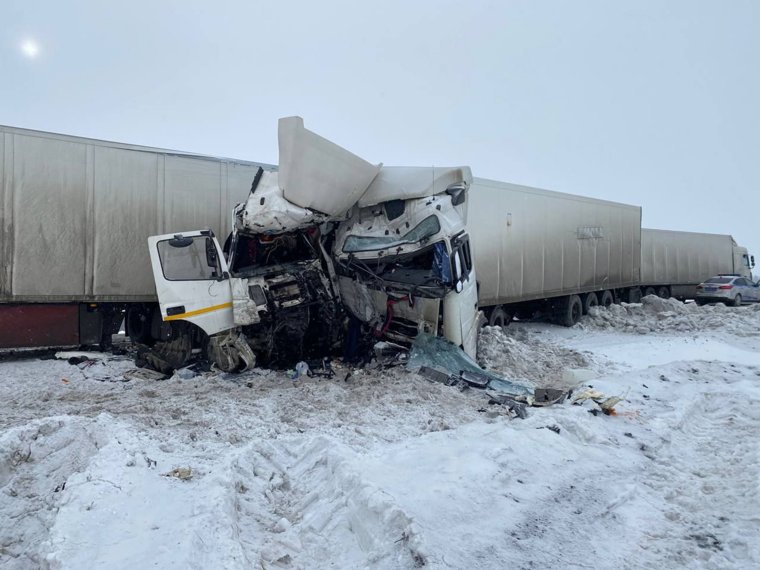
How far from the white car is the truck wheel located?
11798mm

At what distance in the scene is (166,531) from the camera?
2.55 m

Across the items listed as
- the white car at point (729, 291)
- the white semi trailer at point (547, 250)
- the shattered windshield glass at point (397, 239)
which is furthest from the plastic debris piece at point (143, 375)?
the white car at point (729, 291)

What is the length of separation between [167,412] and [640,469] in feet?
13.4

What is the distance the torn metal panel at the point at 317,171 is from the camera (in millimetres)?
5902

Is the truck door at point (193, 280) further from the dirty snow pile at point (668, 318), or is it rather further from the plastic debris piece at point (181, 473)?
the dirty snow pile at point (668, 318)

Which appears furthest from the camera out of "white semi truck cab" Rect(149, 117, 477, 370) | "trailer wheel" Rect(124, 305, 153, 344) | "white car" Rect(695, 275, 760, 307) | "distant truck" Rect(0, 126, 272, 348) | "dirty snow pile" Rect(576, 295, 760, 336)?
"white car" Rect(695, 275, 760, 307)

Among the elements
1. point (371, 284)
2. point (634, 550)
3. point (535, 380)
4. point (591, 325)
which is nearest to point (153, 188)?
point (371, 284)

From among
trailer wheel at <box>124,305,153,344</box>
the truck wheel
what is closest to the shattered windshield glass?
trailer wheel at <box>124,305,153,344</box>

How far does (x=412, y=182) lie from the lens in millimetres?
6938

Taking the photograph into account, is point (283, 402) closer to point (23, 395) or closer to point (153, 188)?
point (23, 395)

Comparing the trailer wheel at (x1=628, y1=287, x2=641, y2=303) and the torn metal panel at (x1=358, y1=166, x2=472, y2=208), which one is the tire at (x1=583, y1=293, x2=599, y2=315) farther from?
the torn metal panel at (x1=358, y1=166, x2=472, y2=208)

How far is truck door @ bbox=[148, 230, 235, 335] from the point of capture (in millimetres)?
6352

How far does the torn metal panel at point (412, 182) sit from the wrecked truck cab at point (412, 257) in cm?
1

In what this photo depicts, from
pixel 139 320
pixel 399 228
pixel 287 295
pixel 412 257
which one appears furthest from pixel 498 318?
pixel 139 320
